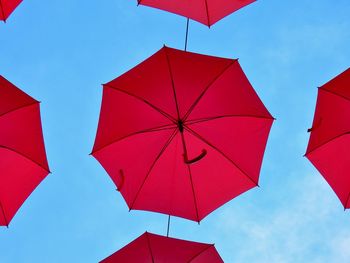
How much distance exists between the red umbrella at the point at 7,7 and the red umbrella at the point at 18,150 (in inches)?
40.9

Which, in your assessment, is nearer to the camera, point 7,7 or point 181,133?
point 181,133

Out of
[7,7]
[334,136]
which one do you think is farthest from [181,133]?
[7,7]

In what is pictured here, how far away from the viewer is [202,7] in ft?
29.2

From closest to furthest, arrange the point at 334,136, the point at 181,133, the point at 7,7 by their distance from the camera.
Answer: the point at 181,133 < the point at 334,136 < the point at 7,7

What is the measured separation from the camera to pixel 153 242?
30.2 feet

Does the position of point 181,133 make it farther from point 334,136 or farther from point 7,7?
point 7,7

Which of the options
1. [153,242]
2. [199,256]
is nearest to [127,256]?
[153,242]

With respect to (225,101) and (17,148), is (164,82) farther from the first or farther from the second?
(17,148)

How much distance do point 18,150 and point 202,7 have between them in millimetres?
3625

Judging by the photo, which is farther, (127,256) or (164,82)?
(127,256)

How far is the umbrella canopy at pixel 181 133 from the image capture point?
8.55 meters

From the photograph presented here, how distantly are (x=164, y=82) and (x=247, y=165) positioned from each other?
1958mm

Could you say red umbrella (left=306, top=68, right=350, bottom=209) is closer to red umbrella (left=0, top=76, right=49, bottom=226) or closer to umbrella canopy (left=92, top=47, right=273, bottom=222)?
umbrella canopy (left=92, top=47, right=273, bottom=222)

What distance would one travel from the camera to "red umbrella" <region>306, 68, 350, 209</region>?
28.7 ft
